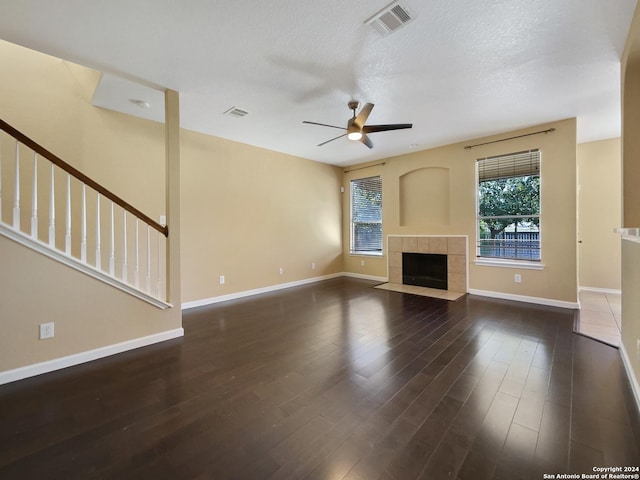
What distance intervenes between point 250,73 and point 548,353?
3.91 m

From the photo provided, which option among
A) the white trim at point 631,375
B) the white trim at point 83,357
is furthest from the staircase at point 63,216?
the white trim at point 631,375

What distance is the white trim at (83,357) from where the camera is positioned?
221 cm

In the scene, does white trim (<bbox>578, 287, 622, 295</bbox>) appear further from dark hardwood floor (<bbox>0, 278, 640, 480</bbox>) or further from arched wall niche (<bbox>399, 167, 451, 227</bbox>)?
dark hardwood floor (<bbox>0, 278, 640, 480</bbox>)

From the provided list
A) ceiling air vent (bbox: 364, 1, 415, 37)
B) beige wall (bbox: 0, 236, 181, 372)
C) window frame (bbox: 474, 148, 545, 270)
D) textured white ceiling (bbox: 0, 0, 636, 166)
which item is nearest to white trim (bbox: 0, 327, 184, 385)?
beige wall (bbox: 0, 236, 181, 372)

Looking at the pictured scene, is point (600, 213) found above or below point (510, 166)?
below

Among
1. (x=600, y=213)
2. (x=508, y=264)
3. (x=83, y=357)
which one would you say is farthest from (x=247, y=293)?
(x=600, y=213)

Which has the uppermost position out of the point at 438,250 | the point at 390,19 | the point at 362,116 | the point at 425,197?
the point at 390,19

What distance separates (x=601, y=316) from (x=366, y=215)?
168 inches

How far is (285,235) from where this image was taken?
18.6 ft

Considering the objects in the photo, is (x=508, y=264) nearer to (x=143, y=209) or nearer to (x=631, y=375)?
(x=631, y=375)

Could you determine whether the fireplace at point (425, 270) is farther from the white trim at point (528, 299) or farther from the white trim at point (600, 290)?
the white trim at point (600, 290)

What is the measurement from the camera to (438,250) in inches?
209

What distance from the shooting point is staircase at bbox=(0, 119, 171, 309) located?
7.68 feet

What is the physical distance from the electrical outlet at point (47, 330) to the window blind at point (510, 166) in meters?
6.00
